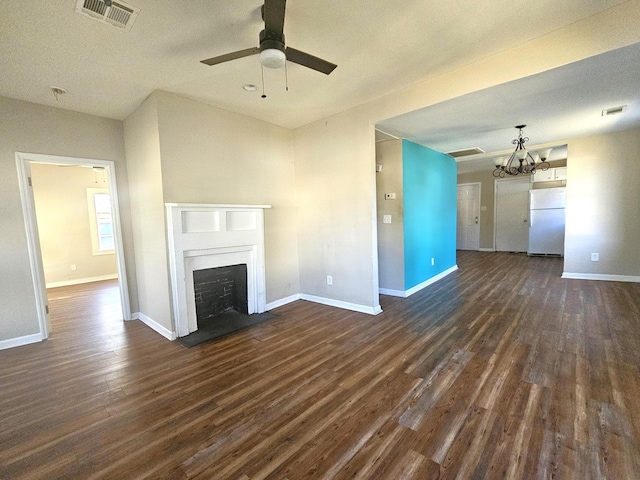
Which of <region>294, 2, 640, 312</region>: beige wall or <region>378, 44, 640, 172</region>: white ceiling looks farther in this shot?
<region>378, 44, 640, 172</region>: white ceiling

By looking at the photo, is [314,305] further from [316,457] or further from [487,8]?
[487,8]

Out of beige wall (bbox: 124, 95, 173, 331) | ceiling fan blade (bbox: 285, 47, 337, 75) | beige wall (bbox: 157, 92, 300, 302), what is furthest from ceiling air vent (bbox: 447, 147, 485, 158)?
beige wall (bbox: 124, 95, 173, 331)

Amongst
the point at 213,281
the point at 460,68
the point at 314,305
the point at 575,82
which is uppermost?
the point at 460,68

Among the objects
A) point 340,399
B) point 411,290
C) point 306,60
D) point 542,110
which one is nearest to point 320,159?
point 306,60

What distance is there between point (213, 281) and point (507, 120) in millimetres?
4523

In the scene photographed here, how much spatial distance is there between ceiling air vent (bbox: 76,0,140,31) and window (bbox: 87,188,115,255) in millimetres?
5440

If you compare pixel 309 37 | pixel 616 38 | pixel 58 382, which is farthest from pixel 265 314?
pixel 616 38

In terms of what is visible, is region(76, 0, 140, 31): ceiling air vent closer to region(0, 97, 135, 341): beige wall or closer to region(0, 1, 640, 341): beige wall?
region(0, 1, 640, 341): beige wall

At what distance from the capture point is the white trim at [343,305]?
147 inches

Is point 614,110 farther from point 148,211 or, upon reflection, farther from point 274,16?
point 148,211

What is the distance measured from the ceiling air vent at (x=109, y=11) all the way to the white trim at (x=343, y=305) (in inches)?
143

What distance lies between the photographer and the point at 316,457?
59.9 inches

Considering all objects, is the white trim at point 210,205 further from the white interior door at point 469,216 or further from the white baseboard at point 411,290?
the white interior door at point 469,216

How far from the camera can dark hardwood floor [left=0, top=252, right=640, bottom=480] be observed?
4.89ft
